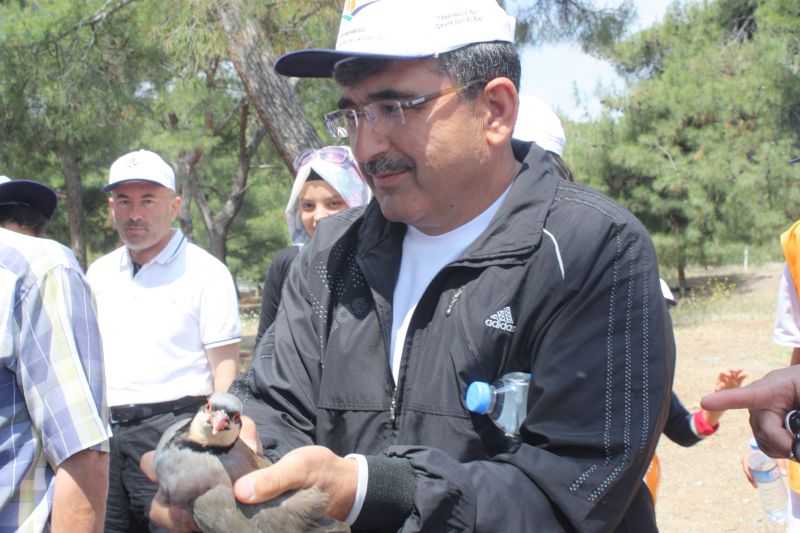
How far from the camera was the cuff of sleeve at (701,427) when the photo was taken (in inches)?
156

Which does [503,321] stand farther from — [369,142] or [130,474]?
[130,474]

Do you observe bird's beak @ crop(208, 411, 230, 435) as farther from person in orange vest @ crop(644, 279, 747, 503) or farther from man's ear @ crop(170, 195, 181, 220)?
man's ear @ crop(170, 195, 181, 220)

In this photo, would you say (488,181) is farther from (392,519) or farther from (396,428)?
(392,519)

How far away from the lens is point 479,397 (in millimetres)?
1914

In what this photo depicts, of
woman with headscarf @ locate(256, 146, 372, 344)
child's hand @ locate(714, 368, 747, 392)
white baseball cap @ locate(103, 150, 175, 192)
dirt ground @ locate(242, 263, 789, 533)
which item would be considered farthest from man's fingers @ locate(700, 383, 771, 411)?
dirt ground @ locate(242, 263, 789, 533)

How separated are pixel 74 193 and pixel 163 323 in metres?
11.0

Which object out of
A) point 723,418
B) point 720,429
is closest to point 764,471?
point 720,429

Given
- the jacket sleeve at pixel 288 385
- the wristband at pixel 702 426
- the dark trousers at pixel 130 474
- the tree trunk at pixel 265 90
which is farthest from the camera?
the tree trunk at pixel 265 90

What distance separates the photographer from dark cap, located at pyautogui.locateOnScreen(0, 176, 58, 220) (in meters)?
4.19

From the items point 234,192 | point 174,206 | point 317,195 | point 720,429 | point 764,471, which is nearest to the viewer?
point 764,471

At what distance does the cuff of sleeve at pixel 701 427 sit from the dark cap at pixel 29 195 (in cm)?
315

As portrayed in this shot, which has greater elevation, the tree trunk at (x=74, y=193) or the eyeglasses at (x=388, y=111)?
the eyeglasses at (x=388, y=111)

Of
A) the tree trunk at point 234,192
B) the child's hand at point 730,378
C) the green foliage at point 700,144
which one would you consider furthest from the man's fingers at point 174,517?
the green foliage at point 700,144

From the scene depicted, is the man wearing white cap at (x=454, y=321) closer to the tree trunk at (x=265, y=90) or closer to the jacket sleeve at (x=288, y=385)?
the jacket sleeve at (x=288, y=385)
